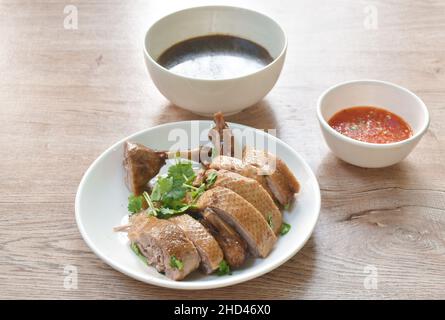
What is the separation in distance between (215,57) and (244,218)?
0.84 meters

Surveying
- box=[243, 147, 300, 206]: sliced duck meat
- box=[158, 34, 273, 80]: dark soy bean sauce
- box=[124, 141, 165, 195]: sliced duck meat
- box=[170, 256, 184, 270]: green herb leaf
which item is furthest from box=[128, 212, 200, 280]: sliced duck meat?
box=[158, 34, 273, 80]: dark soy bean sauce

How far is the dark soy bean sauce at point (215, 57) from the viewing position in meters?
2.07

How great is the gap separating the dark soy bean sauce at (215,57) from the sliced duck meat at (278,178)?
467 mm

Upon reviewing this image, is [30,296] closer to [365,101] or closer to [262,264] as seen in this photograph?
[262,264]

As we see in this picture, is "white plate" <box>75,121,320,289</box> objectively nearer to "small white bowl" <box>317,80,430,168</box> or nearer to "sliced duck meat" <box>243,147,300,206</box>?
"sliced duck meat" <box>243,147,300,206</box>

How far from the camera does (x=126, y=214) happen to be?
1.72 metres

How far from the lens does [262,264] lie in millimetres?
1508

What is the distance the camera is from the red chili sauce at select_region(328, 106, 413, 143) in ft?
6.27

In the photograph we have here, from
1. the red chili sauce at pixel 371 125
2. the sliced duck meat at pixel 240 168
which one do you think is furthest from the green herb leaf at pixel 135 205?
the red chili sauce at pixel 371 125

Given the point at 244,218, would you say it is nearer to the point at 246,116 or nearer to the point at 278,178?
the point at 278,178

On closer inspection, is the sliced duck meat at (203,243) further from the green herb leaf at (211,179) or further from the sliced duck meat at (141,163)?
the sliced duck meat at (141,163)

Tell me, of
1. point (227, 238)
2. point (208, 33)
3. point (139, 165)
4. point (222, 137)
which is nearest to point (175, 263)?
point (227, 238)

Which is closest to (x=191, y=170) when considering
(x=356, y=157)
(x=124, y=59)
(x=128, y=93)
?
(x=356, y=157)

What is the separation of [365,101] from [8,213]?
127cm
